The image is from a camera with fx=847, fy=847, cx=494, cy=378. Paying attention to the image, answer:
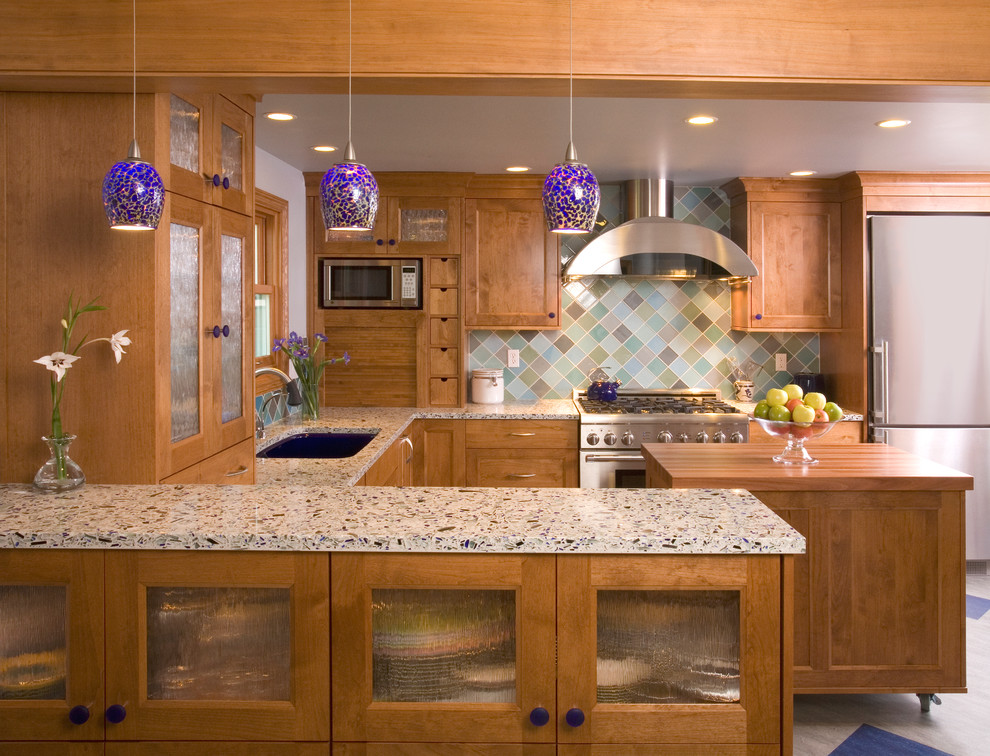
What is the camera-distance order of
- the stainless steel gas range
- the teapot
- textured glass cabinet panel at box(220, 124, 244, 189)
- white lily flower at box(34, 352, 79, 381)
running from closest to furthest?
white lily flower at box(34, 352, 79, 381) < textured glass cabinet panel at box(220, 124, 244, 189) < the stainless steel gas range < the teapot

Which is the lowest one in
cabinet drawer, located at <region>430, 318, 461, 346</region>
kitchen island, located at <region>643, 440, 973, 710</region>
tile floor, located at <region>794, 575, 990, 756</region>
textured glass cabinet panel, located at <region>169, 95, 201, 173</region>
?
tile floor, located at <region>794, 575, 990, 756</region>

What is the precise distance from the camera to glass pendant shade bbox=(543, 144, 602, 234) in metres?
1.91

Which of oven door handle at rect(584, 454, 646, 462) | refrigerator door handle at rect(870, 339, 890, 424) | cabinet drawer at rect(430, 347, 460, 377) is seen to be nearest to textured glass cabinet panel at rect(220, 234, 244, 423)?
cabinet drawer at rect(430, 347, 460, 377)

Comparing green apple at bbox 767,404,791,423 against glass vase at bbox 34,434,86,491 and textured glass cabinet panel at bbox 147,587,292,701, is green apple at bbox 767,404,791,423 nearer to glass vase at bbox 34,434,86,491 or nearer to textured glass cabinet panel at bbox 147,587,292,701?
textured glass cabinet panel at bbox 147,587,292,701

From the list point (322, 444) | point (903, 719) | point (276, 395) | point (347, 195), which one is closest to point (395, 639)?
point (347, 195)

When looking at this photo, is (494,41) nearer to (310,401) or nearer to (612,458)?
(310,401)

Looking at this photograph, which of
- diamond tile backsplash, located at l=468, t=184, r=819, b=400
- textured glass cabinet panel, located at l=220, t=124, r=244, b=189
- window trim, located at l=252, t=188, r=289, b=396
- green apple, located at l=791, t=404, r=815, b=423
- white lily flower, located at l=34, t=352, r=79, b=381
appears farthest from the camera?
diamond tile backsplash, located at l=468, t=184, r=819, b=400

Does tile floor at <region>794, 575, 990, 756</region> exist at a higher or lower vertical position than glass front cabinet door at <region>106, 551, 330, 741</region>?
lower

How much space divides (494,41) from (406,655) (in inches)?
56.7

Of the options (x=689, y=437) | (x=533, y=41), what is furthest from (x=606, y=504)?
(x=689, y=437)

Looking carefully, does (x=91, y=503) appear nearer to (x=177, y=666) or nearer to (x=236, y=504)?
(x=236, y=504)

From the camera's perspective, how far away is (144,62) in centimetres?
206

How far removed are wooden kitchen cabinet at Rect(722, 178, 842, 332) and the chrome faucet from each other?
2.81 metres

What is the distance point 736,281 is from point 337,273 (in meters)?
2.42
